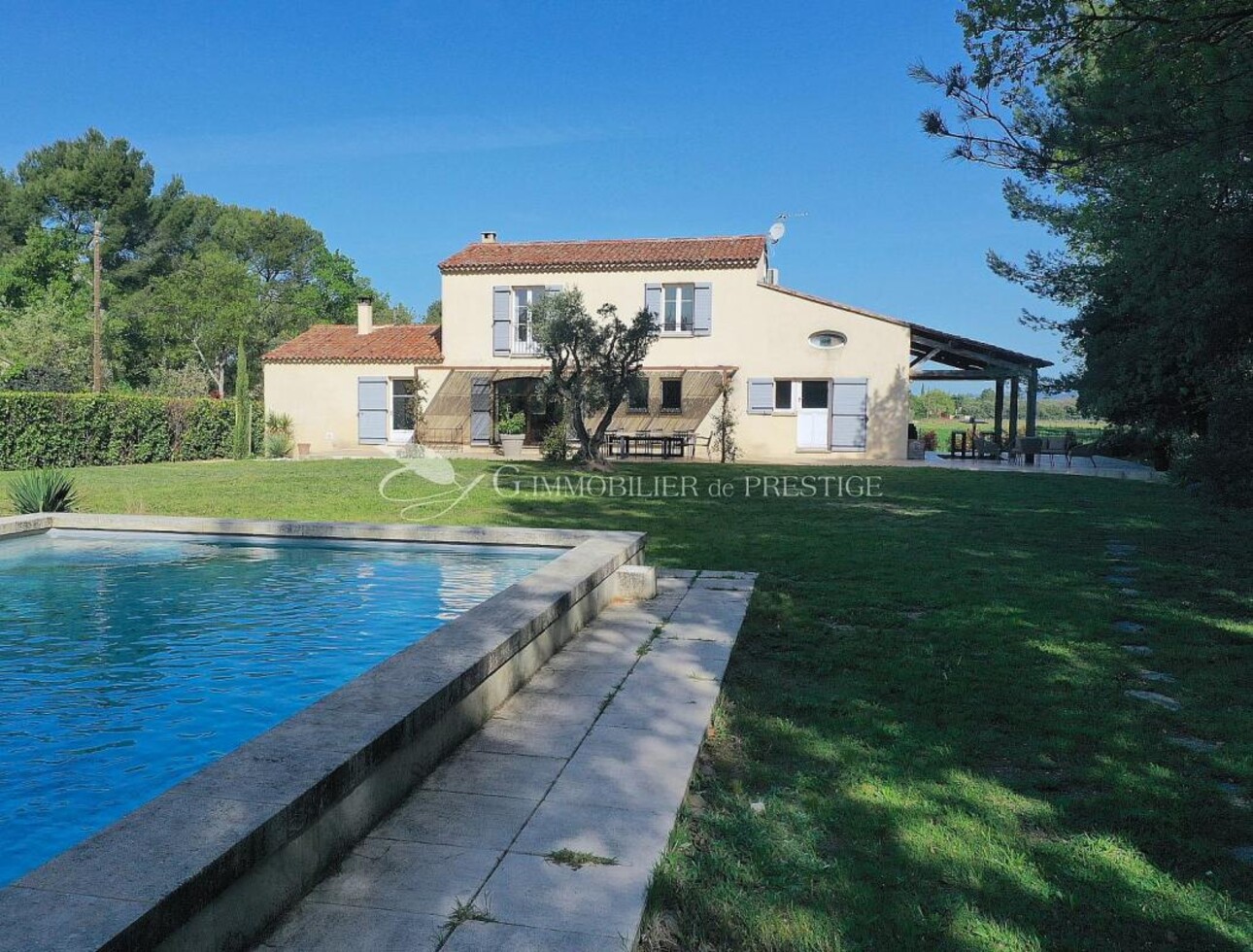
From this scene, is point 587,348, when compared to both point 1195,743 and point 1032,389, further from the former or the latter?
point 1195,743

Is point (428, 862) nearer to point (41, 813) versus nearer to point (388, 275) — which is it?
point (41, 813)

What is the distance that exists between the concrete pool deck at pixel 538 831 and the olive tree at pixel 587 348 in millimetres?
17533

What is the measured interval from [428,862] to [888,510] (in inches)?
522

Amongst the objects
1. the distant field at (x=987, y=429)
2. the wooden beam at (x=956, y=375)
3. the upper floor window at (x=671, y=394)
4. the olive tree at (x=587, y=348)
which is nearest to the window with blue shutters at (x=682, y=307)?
the upper floor window at (x=671, y=394)

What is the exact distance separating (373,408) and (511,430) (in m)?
5.67

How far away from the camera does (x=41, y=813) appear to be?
3.88m

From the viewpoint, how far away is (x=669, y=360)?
30125 millimetres

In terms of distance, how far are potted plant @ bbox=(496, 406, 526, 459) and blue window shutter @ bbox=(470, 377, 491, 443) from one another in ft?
1.43

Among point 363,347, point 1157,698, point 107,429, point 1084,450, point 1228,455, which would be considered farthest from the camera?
point 363,347

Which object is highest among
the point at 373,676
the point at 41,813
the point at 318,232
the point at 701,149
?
the point at 318,232

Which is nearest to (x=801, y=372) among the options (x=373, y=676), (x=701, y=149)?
(x=701, y=149)

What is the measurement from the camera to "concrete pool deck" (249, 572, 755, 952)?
2760 mm

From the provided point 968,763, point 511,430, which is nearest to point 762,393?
point 511,430

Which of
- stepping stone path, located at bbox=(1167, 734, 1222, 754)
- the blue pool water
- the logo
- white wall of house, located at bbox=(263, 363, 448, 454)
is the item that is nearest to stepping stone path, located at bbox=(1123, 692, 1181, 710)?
stepping stone path, located at bbox=(1167, 734, 1222, 754)
